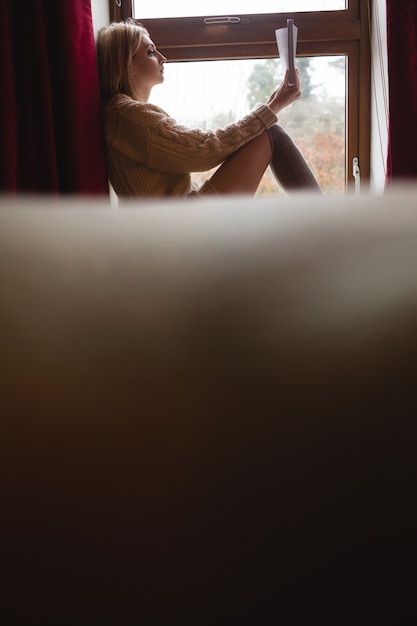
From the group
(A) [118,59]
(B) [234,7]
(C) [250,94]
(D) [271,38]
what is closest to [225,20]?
(B) [234,7]

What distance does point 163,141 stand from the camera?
1.77 meters

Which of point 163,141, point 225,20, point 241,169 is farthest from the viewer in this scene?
point 225,20

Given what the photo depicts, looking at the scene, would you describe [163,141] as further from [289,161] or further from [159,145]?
[289,161]

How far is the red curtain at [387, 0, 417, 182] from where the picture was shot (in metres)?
2.06

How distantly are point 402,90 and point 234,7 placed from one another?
2.69 feet

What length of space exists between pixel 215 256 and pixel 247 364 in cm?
5

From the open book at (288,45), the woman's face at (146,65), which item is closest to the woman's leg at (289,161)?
the open book at (288,45)

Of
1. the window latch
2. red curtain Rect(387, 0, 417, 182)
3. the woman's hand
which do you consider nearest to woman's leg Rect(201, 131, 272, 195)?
the woman's hand

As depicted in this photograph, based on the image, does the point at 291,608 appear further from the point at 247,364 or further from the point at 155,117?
the point at 155,117

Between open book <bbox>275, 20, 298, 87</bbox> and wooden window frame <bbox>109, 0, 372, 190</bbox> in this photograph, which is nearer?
open book <bbox>275, 20, 298, 87</bbox>

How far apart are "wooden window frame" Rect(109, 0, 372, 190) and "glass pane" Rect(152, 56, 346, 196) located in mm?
39

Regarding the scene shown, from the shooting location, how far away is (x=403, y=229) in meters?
0.27

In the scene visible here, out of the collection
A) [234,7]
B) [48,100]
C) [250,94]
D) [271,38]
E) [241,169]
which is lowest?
[241,169]

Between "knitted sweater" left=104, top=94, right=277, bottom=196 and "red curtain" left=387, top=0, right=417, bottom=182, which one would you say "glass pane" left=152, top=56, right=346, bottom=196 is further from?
"knitted sweater" left=104, top=94, right=277, bottom=196
